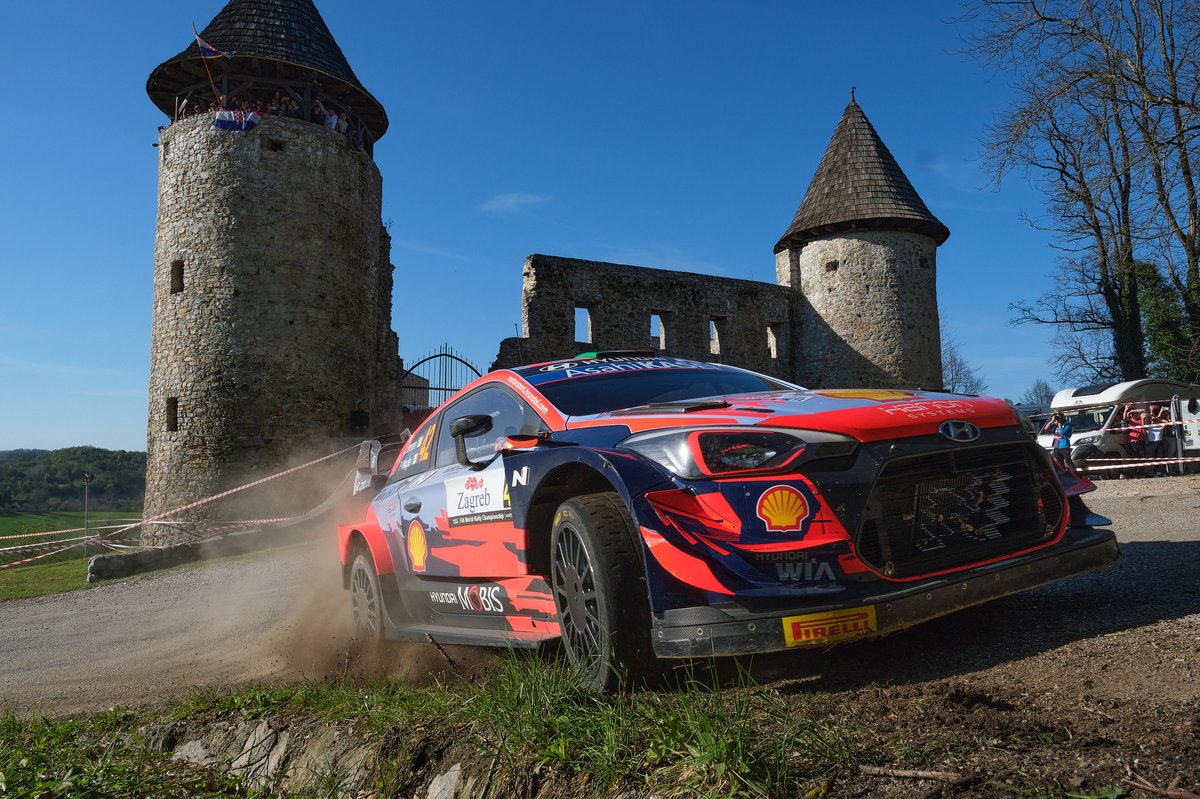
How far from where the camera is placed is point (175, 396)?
20.6 meters

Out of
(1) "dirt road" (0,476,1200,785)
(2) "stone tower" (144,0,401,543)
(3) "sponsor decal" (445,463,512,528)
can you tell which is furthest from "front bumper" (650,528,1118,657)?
(2) "stone tower" (144,0,401,543)

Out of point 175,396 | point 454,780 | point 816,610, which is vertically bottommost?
point 454,780

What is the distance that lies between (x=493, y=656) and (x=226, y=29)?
21.4 metres

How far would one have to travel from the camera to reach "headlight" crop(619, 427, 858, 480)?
3129mm

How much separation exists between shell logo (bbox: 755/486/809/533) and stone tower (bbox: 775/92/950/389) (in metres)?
26.7

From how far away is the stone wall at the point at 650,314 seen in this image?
24.8 metres

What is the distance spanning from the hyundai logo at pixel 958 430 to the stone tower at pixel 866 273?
26.1 meters

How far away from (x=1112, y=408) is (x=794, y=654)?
20.2m

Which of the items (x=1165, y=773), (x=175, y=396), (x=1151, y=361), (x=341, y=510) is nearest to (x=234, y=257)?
(x=175, y=396)

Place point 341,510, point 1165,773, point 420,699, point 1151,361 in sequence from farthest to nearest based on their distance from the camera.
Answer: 1. point 1151,361
2. point 341,510
3. point 420,699
4. point 1165,773

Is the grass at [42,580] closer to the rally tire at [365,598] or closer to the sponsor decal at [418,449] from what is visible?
the rally tire at [365,598]

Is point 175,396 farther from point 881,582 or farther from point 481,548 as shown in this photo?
point 881,582

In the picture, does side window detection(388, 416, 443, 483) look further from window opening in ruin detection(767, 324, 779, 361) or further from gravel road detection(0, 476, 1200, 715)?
window opening in ruin detection(767, 324, 779, 361)

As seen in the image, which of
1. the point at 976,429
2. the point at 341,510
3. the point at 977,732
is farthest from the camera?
the point at 341,510
